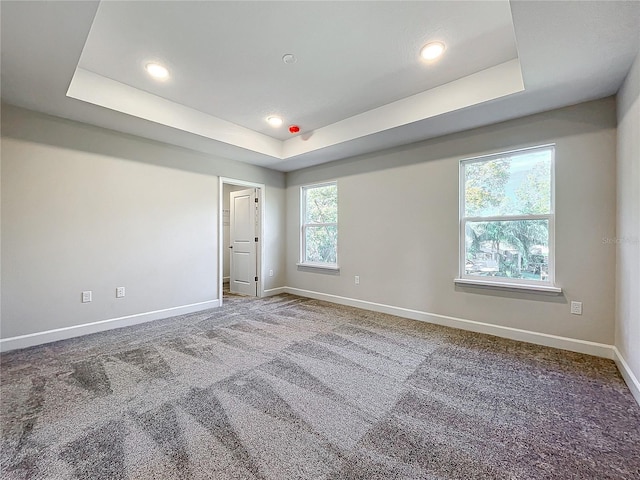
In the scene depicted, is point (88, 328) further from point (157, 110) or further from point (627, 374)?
point (627, 374)

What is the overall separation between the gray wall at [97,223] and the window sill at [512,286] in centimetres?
366

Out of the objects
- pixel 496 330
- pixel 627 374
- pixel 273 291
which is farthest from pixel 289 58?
pixel 273 291

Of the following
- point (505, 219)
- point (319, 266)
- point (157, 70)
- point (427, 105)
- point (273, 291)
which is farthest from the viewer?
point (273, 291)

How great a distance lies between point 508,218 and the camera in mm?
3129

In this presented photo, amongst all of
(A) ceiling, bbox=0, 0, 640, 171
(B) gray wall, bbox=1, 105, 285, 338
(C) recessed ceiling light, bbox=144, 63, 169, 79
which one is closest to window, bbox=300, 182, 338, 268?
(A) ceiling, bbox=0, 0, 640, 171

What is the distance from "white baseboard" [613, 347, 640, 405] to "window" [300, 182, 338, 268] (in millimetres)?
3347

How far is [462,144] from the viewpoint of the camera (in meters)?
3.44

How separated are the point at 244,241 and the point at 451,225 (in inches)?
147

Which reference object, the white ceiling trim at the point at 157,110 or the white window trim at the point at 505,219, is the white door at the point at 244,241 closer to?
the white ceiling trim at the point at 157,110

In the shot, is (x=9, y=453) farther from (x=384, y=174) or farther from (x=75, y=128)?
(x=384, y=174)

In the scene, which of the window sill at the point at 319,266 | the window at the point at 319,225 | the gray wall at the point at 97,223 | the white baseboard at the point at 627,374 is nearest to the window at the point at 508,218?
the white baseboard at the point at 627,374

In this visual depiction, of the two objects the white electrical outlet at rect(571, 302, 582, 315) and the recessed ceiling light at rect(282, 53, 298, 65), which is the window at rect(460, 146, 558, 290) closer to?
the white electrical outlet at rect(571, 302, 582, 315)

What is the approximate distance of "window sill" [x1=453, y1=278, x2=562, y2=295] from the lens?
2.84 metres

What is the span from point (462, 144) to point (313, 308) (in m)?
3.08
